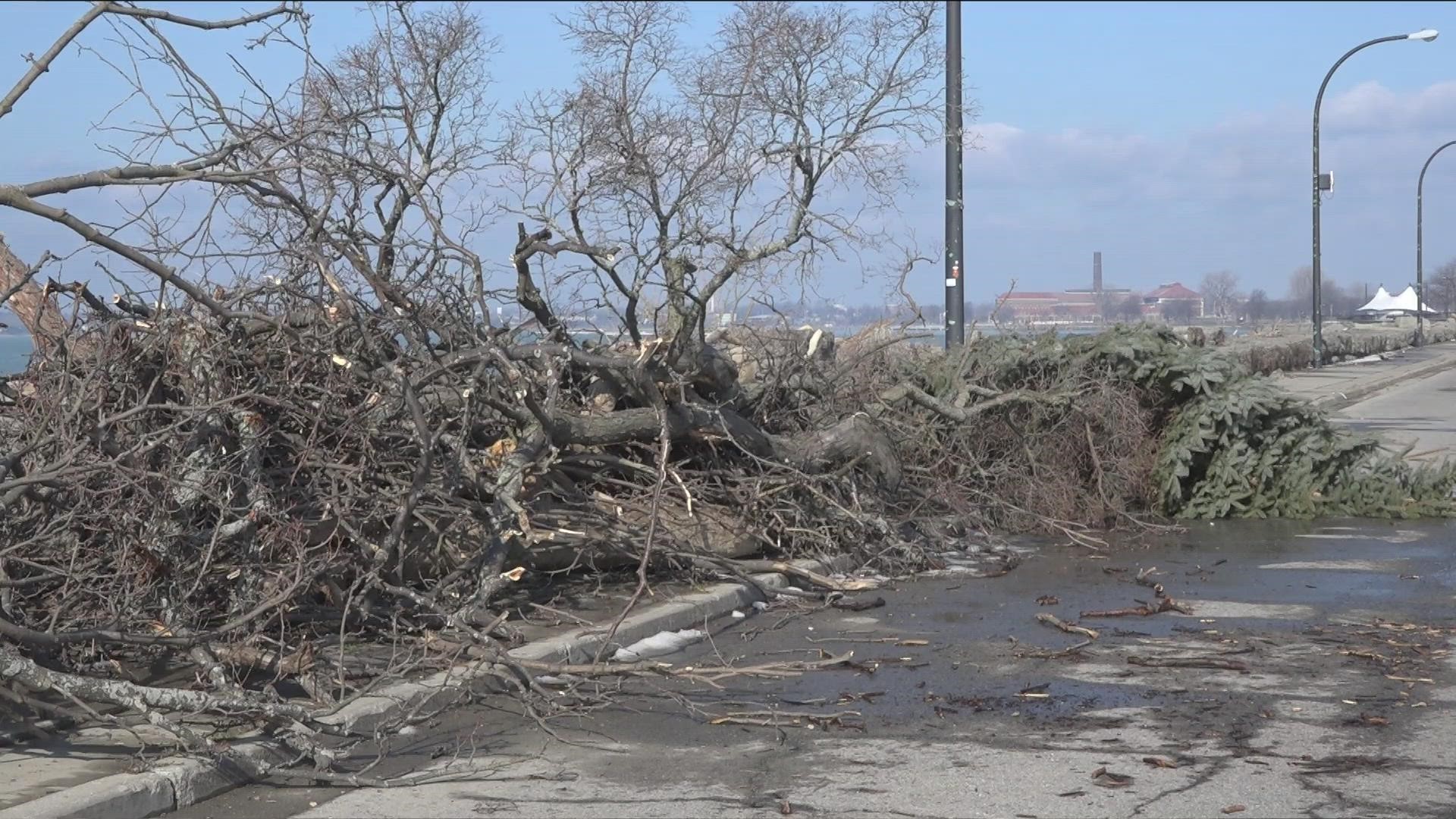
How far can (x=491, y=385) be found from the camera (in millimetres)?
8727

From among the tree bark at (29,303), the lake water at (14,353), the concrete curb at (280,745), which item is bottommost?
the concrete curb at (280,745)

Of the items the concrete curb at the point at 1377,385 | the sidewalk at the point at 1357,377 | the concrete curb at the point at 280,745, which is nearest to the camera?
the concrete curb at the point at 280,745

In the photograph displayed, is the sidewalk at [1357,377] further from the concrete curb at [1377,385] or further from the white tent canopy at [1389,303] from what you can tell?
the white tent canopy at [1389,303]

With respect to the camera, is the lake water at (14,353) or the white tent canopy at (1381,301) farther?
the white tent canopy at (1381,301)

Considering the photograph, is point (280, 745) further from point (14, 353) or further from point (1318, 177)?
point (1318, 177)

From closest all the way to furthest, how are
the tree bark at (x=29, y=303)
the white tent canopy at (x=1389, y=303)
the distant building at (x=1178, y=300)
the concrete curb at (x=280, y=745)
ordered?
the concrete curb at (x=280, y=745)
the tree bark at (x=29, y=303)
the distant building at (x=1178, y=300)
the white tent canopy at (x=1389, y=303)

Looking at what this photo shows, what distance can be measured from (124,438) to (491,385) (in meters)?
2.18

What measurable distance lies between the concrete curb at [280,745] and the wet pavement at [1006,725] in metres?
0.14

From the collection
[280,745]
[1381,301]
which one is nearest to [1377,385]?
[280,745]

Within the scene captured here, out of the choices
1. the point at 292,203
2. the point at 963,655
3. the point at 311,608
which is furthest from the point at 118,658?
the point at 963,655

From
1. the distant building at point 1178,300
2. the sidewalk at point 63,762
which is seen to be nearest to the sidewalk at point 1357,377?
the distant building at point 1178,300

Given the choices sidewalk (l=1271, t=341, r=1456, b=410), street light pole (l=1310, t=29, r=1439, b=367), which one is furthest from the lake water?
street light pole (l=1310, t=29, r=1439, b=367)

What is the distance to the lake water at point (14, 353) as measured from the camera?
8.02m

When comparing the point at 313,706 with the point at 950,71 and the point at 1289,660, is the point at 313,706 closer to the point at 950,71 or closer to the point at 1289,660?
the point at 1289,660
